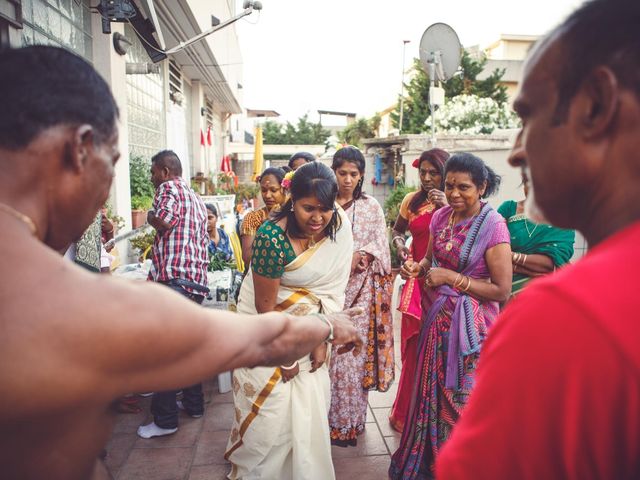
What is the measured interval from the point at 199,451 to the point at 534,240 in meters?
2.52

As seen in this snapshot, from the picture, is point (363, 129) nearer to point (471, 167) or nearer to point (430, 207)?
point (430, 207)

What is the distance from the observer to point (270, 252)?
2.47m

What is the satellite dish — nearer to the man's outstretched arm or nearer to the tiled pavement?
the tiled pavement

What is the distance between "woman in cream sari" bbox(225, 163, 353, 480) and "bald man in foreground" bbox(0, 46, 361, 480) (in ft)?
4.83

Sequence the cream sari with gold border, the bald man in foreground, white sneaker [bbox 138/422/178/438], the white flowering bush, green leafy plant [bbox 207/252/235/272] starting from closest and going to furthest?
the bald man in foreground, the cream sari with gold border, white sneaker [bbox 138/422/178/438], green leafy plant [bbox 207/252/235/272], the white flowering bush

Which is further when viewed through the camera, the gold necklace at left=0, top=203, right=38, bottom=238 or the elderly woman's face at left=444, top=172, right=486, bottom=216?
the elderly woman's face at left=444, top=172, right=486, bottom=216

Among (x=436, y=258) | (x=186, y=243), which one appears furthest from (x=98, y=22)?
(x=436, y=258)

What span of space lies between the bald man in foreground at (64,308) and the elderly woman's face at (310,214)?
1.48 metres

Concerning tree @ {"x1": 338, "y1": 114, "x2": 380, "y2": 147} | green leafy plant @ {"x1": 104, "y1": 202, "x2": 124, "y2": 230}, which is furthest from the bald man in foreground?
tree @ {"x1": 338, "y1": 114, "x2": 380, "y2": 147}

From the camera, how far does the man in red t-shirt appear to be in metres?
0.66

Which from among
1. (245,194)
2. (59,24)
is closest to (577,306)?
(59,24)

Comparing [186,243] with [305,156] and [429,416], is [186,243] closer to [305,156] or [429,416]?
[305,156]

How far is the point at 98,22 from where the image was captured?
516 cm

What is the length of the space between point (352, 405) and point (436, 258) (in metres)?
1.19
